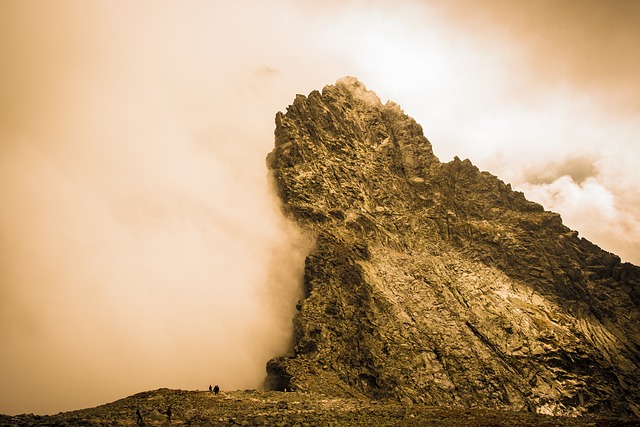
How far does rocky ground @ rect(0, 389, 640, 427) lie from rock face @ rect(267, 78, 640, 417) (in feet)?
48.4

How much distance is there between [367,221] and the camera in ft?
262

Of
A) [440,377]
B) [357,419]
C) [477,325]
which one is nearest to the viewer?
[357,419]

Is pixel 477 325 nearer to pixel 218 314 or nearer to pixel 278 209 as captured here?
pixel 278 209

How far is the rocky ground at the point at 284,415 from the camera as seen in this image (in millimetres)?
29406

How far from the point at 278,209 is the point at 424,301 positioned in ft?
129

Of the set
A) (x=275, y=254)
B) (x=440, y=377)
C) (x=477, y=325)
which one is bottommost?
(x=440, y=377)

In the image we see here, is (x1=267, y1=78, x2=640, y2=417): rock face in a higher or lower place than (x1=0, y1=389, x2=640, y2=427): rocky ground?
higher

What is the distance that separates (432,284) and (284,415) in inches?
1875

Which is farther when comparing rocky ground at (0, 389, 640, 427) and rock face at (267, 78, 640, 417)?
rock face at (267, 78, 640, 417)

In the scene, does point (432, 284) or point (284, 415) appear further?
point (432, 284)

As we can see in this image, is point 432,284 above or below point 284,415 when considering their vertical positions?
above

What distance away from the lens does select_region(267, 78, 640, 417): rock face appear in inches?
2280

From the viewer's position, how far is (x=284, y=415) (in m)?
32.0

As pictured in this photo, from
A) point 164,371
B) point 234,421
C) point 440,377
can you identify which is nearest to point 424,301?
point 440,377
